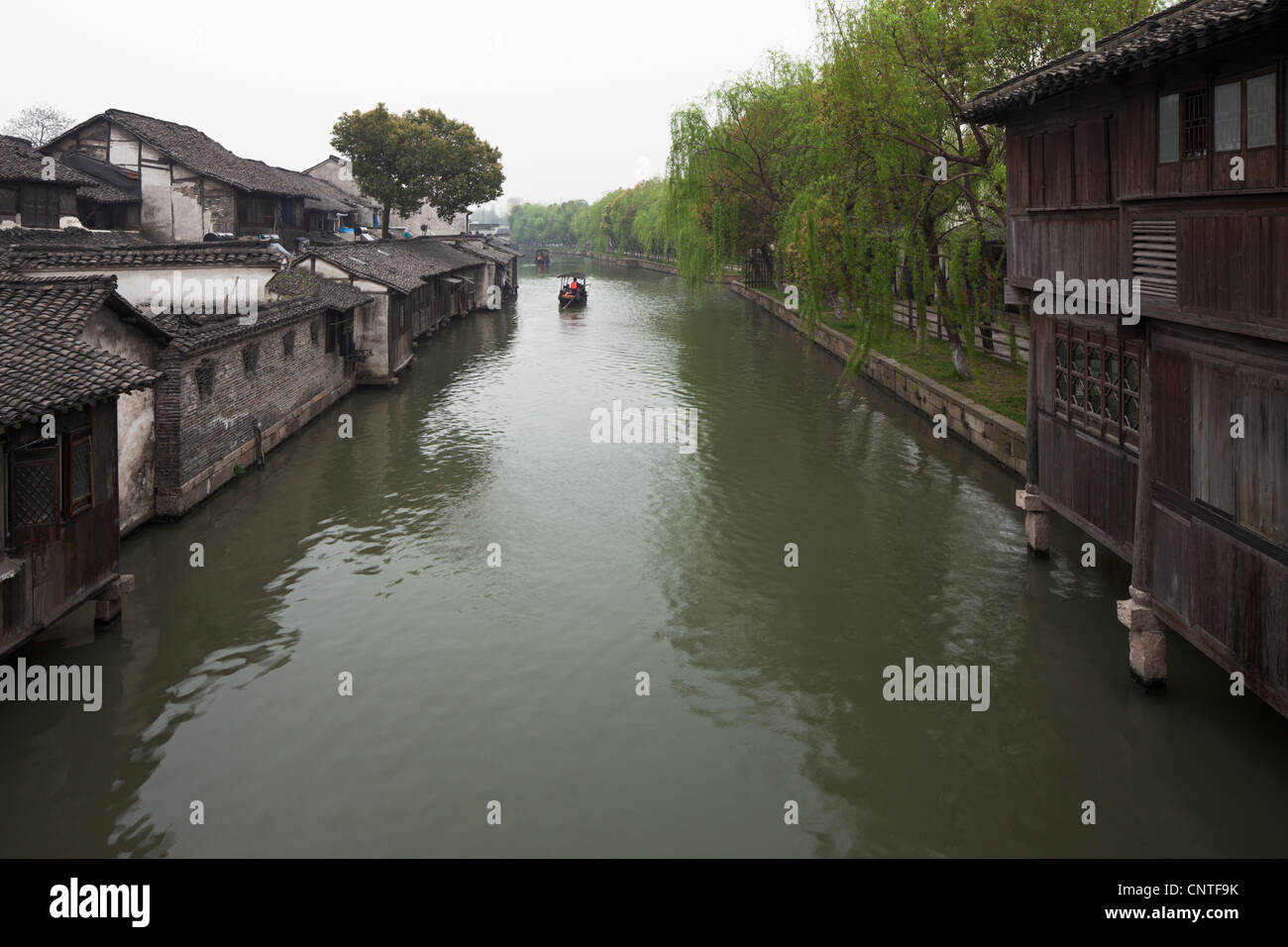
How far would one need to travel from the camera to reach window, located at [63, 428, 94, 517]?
1059cm

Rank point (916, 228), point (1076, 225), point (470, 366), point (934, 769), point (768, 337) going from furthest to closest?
point (768, 337), point (470, 366), point (916, 228), point (1076, 225), point (934, 769)

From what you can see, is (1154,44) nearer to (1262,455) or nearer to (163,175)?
(1262,455)

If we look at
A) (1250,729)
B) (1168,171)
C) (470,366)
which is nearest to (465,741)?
(1250,729)

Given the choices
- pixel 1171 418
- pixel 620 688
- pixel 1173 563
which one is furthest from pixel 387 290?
pixel 1173 563

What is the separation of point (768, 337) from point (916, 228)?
21.4 m

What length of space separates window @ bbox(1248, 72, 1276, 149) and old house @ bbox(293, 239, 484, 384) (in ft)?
79.2

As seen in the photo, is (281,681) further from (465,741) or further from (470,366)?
(470,366)

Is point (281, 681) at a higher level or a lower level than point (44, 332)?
lower

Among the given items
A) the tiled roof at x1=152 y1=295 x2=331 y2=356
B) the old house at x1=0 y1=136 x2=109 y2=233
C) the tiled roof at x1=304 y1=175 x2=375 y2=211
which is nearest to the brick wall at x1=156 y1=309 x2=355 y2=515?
the tiled roof at x1=152 y1=295 x2=331 y2=356

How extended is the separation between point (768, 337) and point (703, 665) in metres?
32.3

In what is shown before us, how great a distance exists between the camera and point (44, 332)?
1109cm
